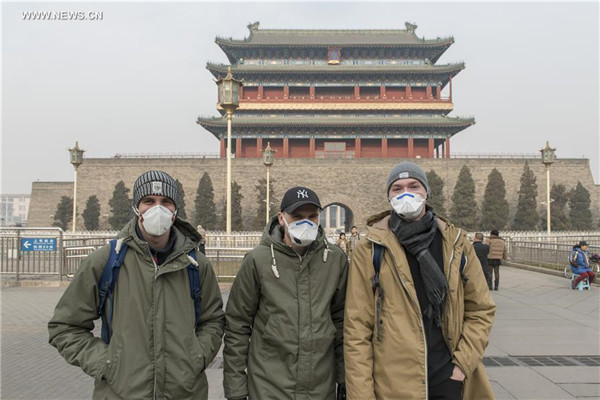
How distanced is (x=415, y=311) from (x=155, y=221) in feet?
4.07

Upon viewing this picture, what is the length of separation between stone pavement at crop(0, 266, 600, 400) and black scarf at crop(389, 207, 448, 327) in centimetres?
216

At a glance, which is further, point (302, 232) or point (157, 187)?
point (302, 232)

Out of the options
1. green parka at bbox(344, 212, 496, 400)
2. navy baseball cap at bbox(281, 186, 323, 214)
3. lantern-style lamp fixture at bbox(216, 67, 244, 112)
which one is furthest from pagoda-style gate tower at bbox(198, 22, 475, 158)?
green parka at bbox(344, 212, 496, 400)

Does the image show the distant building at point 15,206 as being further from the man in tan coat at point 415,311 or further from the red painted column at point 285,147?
the man in tan coat at point 415,311

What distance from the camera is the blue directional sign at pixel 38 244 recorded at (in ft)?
31.1

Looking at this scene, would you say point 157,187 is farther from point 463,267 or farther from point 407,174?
point 463,267

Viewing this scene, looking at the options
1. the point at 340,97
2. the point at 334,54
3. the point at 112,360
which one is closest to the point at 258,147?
the point at 340,97

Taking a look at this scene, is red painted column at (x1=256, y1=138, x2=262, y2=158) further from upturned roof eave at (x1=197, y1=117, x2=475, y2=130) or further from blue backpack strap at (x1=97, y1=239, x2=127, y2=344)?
blue backpack strap at (x1=97, y1=239, x2=127, y2=344)

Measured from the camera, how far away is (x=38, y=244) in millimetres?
9547

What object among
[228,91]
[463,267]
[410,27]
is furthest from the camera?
[410,27]

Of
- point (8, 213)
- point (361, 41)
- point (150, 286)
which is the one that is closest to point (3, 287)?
point (150, 286)

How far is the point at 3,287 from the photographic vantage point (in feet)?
31.7

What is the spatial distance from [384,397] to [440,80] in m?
35.1

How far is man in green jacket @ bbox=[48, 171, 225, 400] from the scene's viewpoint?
1944 millimetres
